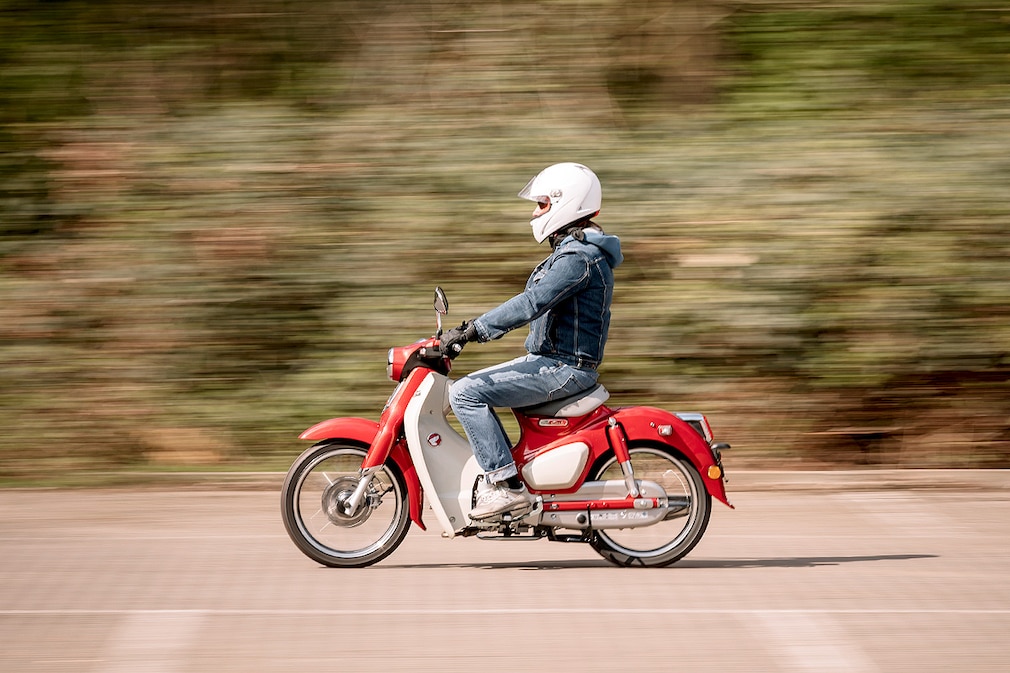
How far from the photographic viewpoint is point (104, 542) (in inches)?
337

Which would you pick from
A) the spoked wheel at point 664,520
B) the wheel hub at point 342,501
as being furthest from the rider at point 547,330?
the wheel hub at point 342,501

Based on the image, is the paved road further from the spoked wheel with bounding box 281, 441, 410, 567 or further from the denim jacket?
the denim jacket

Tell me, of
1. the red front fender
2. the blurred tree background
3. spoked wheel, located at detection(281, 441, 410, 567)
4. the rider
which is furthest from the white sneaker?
the blurred tree background

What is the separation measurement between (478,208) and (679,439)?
5.18 metres

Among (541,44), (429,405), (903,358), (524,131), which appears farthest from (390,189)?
(429,405)

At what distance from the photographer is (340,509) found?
24.8 ft

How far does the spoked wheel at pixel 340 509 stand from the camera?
7.59 metres

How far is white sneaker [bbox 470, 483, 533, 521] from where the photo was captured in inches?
293

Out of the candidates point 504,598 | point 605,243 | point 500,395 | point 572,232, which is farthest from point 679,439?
point 504,598

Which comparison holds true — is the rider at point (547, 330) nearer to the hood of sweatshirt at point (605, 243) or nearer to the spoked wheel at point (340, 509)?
the hood of sweatshirt at point (605, 243)

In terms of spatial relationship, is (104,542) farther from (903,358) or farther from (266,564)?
(903,358)

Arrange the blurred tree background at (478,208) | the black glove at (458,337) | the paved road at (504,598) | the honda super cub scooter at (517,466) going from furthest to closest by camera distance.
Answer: the blurred tree background at (478,208) → the honda super cub scooter at (517,466) → the black glove at (458,337) → the paved road at (504,598)

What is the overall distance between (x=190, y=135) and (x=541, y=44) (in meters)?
3.55

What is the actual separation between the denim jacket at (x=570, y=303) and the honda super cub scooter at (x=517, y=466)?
0.92 ft
